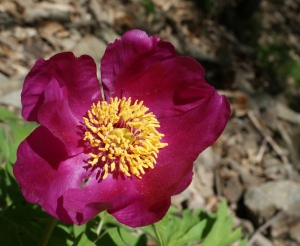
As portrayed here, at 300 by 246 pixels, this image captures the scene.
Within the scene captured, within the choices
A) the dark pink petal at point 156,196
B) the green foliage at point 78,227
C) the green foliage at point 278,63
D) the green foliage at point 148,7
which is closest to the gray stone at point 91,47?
the green foliage at point 148,7

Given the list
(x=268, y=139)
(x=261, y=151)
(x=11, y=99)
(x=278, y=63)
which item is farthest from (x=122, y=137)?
(x=278, y=63)

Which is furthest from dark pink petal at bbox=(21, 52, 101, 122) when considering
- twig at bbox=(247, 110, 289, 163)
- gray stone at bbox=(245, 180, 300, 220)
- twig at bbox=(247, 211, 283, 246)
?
twig at bbox=(247, 110, 289, 163)

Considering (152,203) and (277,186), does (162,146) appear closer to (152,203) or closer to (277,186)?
(152,203)

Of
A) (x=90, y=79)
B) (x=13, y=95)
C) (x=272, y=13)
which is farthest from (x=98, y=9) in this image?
(x=272, y=13)

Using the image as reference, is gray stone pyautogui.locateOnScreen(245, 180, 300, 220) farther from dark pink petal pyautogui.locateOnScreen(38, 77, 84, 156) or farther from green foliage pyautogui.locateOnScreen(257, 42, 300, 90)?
green foliage pyautogui.locateOnScreen(257, 42, 300, 90)

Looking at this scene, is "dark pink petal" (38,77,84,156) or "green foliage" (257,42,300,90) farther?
"green foliage" (257,42,300,90)

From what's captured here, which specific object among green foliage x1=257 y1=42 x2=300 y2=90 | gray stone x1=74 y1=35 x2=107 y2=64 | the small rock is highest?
the small rock
